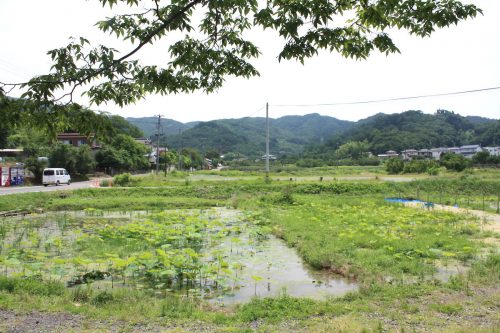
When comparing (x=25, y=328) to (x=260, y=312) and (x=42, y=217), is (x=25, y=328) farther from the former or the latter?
(x=42, y=217)

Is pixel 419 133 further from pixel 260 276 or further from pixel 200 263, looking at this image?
pixel 200 263

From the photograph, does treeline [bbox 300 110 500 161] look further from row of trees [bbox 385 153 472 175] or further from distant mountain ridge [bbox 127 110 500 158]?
row of trees [bbox 385 153 472 175]

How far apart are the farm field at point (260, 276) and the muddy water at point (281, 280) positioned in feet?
0.13

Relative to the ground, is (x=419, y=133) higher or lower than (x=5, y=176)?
higher

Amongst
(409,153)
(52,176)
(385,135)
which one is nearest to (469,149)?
(409,153)

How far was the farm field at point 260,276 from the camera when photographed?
Answer: 5594 mm

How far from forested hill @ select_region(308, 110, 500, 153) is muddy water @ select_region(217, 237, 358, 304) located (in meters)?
104

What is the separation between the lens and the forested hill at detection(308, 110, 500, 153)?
348 ft

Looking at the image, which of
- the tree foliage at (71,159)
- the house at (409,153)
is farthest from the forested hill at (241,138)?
the tree foliage at (71,159)

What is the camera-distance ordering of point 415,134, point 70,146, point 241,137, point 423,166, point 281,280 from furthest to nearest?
point 241,137 → point 415,134 → point 423,166 → point 70,146 → point 281,280

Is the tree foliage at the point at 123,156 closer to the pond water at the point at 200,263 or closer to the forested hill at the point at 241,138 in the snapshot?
the pond water at the point at 200,263

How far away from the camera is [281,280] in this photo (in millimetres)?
8516

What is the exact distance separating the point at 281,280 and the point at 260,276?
49cm

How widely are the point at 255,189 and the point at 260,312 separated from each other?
85.9 feet
